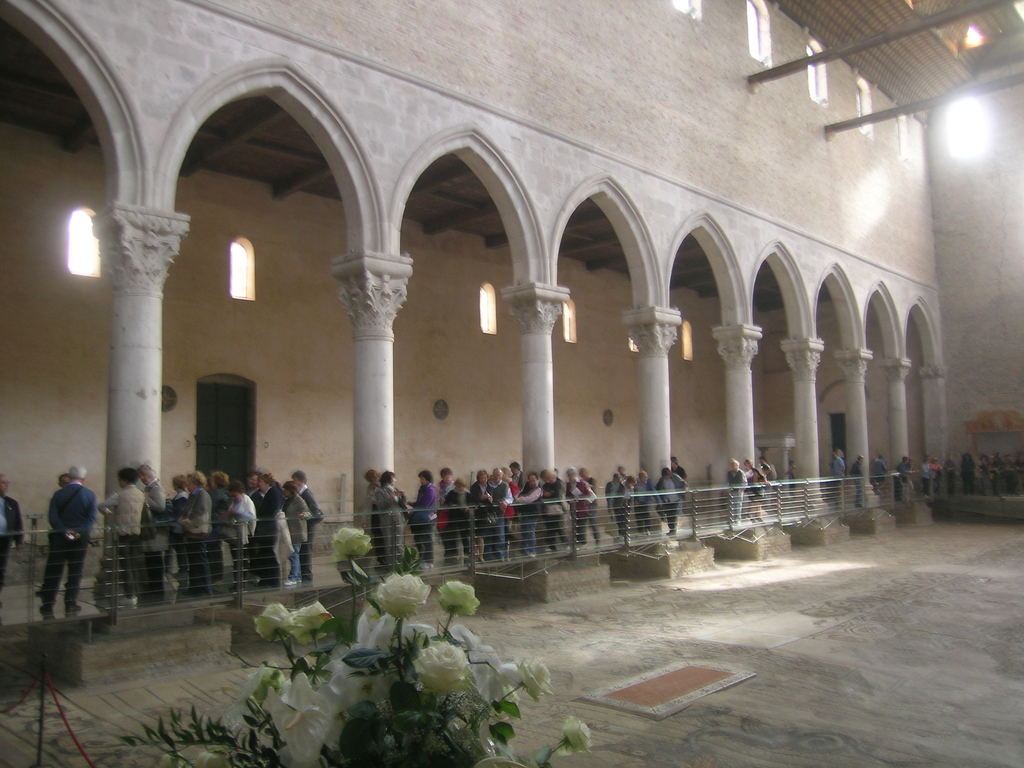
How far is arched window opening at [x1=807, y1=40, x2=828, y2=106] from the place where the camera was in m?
20.9

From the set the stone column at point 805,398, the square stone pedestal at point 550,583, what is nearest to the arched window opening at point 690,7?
the stone column at point 805,398

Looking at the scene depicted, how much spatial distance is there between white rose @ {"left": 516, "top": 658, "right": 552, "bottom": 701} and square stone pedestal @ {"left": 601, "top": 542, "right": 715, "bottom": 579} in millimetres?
10649

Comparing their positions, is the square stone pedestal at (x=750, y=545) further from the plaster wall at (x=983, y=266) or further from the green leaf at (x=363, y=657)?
the plaster wall at (x=983, y=266)

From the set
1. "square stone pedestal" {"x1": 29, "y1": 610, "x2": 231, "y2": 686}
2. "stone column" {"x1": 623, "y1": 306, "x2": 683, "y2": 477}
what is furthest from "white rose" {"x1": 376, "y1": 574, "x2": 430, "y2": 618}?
"stone column" {"x1": 623, "y1": 306, "x2": 683, "y2": 477}

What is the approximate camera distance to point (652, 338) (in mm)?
14977

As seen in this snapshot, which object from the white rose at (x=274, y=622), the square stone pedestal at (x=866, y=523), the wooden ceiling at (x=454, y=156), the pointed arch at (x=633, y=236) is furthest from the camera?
the square stone pedestal at (x=866, y=523)

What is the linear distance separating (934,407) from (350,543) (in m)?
27.4

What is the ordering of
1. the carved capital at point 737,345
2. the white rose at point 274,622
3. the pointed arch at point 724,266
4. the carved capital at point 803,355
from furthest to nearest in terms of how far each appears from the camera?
the carved capital at point 803,355
the carved capital at point 737,345
the pointed arch at point 724,266
the white rose at point 274,622

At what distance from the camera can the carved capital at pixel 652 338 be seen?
49.1ft

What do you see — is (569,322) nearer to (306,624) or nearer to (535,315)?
(535,315)

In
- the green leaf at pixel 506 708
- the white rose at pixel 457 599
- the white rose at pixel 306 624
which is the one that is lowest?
the green leaf at pixel 506 708

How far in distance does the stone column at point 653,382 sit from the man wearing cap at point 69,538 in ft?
30.5

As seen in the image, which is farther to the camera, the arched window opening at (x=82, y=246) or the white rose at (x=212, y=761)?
the arched window opening at (x=82, y=246)

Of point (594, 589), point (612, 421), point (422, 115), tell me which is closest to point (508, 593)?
point (594, 589)
